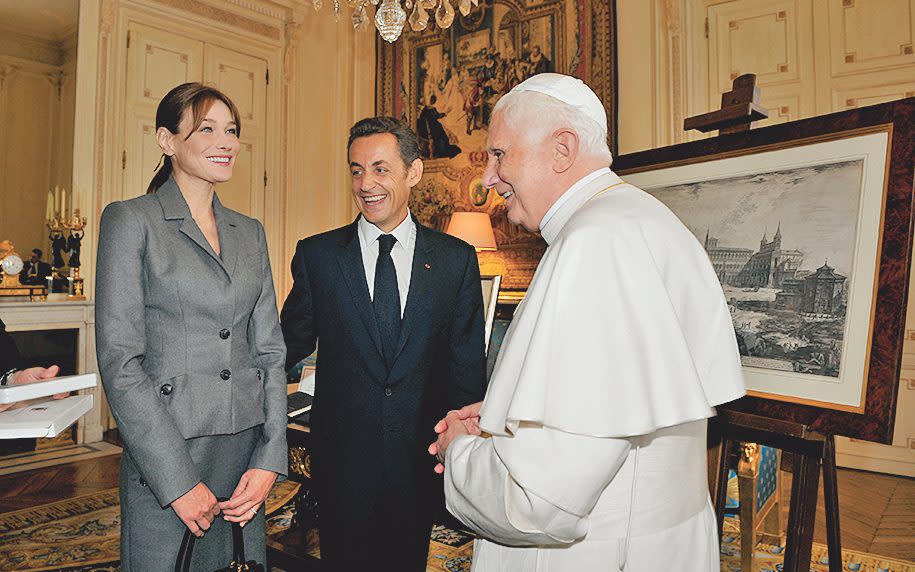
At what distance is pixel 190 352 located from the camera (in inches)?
59.5

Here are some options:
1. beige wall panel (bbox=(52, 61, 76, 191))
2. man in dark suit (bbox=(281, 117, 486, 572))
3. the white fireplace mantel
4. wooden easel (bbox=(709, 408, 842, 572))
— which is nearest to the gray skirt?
man in dark suit (bbox=(281, 117, 486, 572))

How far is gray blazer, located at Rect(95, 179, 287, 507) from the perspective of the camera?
1.42 m

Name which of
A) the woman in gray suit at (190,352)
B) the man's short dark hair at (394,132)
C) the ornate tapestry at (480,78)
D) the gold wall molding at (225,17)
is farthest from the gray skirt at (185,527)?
the gold wall molding at (225,17)

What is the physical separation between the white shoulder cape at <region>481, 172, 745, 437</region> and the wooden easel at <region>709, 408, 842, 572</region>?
84 cm

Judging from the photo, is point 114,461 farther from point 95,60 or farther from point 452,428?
point 452,428

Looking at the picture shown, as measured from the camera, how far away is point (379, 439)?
1873 mm

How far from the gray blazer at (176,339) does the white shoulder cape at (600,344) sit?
2.46ft

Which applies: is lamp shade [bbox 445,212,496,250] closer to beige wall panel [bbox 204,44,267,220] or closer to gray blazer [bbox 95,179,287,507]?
beige wall panel [bbox 204,44,267,220]

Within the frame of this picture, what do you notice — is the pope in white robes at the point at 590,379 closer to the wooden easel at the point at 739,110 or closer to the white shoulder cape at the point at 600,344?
the white shoulder cape at the point at 600,344

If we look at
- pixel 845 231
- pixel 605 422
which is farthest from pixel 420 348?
pixel 845 231

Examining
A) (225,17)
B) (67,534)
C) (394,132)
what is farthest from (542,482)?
(225,17)

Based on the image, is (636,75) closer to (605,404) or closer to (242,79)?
(242,79)

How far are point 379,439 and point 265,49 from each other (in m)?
6.24

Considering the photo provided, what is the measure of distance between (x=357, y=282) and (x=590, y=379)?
1.07 meters
